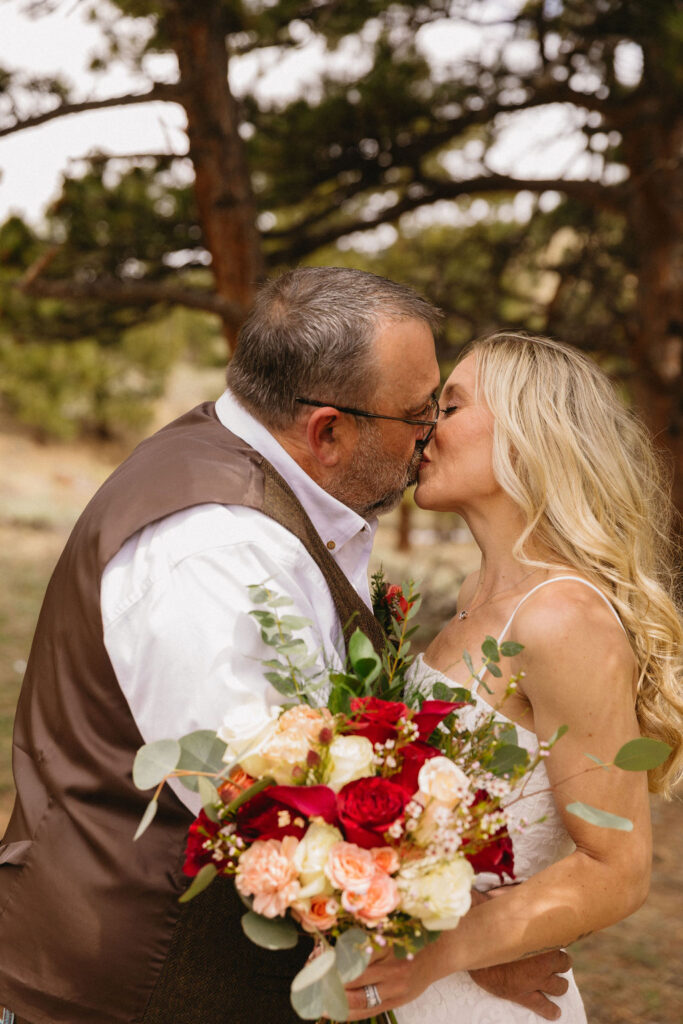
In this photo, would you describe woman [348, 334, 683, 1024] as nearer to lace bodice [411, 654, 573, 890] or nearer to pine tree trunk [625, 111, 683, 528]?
lace bodice [411, 654, 573, 890]

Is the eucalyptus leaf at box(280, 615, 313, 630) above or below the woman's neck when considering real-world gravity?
above

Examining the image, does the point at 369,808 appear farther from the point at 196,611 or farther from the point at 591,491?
the point at 591,491

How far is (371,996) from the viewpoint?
1692 mm

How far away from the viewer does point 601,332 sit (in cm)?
798

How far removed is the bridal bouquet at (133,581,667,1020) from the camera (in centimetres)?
145

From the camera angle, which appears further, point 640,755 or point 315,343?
point 315,343

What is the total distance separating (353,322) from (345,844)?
144 cm

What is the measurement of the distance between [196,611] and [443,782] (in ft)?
2.02

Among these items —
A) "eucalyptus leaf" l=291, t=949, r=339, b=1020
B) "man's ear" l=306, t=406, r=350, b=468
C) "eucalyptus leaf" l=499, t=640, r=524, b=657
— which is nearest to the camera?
"eucalyptus leaf" l=291, t=949, r=339, b=1020

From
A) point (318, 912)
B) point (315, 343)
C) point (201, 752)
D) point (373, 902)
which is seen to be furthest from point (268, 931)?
point (315, 343)

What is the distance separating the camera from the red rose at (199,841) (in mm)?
1586

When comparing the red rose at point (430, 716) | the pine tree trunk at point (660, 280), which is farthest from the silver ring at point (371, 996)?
the pine tree trunk at point (660, 280)

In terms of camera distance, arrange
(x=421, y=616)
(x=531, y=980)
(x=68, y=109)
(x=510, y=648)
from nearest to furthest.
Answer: (x=510, y=648)
(x=531, y=980)
(x=68, y=109)
(x=421, y=616)

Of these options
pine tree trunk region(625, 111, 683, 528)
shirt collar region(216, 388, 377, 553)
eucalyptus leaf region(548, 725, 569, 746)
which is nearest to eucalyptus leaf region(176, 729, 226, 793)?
eucalyptus leaf region(548, 725, 569, 746)
